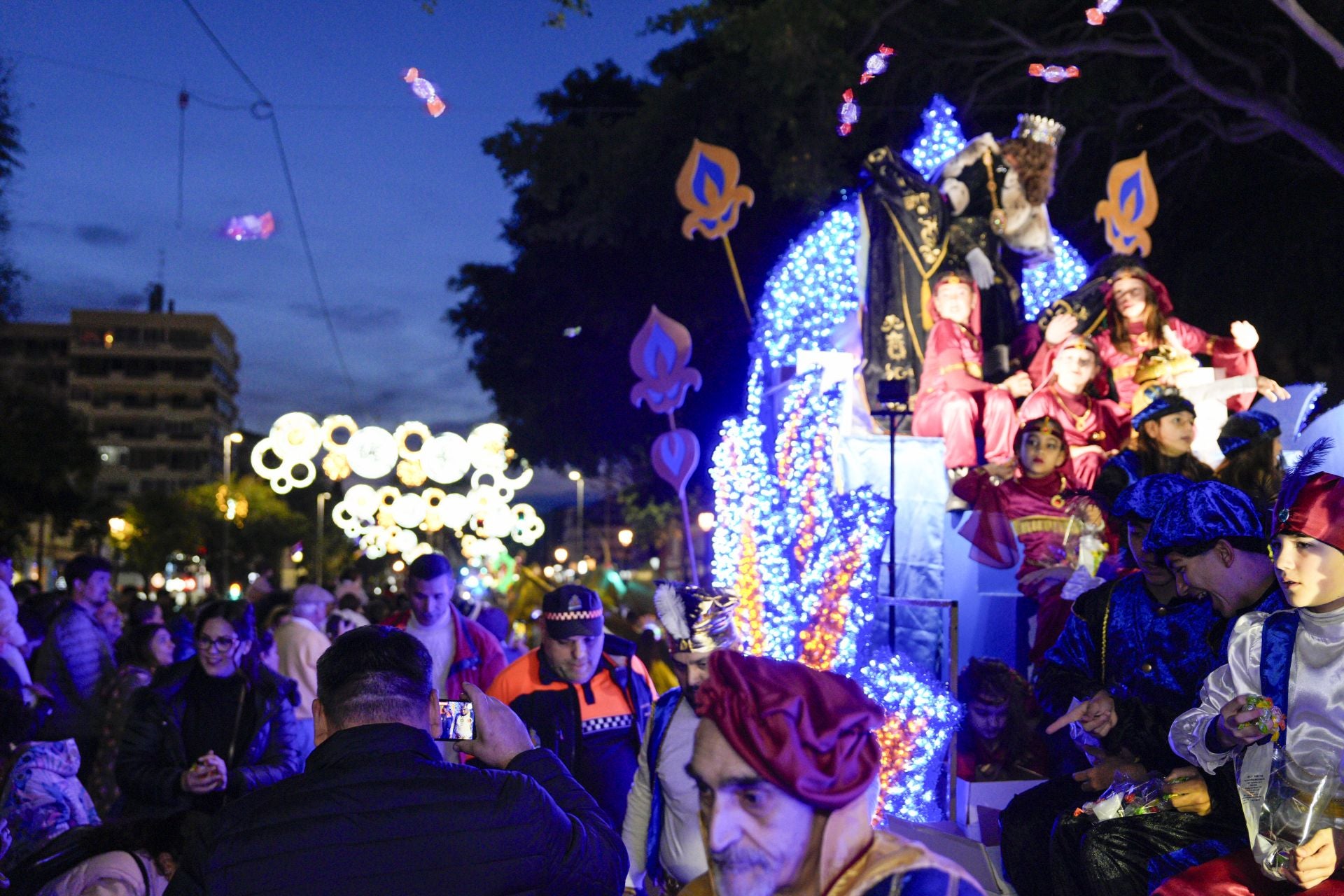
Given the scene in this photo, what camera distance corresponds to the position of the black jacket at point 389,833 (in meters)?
2.54

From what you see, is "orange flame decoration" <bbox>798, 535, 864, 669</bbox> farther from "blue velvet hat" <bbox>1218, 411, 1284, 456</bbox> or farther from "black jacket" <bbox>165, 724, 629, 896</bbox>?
"black jacket" <bbox>165, 724, 629, 896</bbox>

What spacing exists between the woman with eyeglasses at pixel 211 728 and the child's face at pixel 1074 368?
668cm

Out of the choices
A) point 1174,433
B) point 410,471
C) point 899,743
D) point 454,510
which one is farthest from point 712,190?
point 454,510

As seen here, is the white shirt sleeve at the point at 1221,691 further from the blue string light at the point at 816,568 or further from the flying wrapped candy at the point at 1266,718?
the blue string light at the point at 816,568

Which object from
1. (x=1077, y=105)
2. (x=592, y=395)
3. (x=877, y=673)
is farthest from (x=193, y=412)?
(x=877, y=673)

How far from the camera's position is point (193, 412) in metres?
105

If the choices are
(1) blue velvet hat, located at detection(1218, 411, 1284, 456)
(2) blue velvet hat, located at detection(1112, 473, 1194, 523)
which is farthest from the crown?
(2) blue velvet hat, located at detection(1112, 473, 1194, 523)

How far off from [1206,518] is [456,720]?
221 centimetres

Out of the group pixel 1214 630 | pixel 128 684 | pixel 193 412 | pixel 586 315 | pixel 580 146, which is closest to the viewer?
pixel 1214 630

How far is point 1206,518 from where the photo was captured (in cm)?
352

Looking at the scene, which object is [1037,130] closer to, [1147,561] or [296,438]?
[1147,561]

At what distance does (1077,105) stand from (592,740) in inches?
502

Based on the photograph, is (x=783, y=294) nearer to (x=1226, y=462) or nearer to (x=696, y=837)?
(x=1226, y=462)

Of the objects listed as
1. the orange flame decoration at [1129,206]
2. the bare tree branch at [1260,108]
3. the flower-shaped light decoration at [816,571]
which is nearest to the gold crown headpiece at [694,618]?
the flower-shaped light decoration at [816,571]
